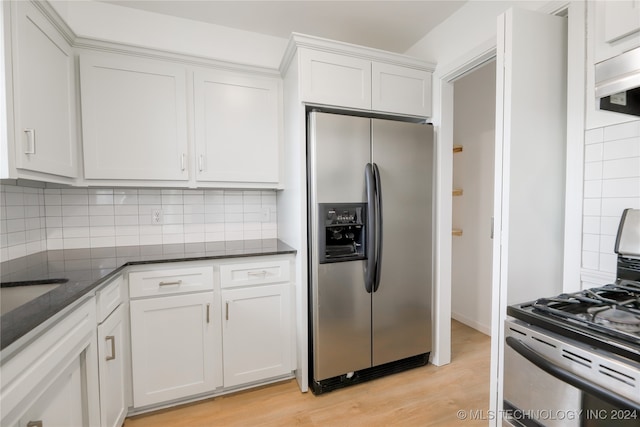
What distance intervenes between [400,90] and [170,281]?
1989mm

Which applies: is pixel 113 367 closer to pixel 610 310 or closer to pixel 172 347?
pixel 172 347

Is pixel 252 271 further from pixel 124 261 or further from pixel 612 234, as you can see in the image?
pixel 612 234

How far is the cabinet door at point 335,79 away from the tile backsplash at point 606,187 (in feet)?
4.06

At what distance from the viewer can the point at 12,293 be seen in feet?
4.15

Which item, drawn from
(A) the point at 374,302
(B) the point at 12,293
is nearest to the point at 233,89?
(B) the point at 12,293

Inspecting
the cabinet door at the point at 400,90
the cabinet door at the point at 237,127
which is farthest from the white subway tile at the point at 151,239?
the cabinet door at the point at 400,90

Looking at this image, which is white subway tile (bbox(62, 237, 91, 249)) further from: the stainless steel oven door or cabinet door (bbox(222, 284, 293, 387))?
the stainless steel oven door

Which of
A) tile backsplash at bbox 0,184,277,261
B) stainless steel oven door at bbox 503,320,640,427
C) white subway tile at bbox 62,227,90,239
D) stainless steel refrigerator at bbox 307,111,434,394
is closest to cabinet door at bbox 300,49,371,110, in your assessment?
stainless steel refrigerator at bbox 307,111,434,394

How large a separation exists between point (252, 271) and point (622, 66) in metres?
1.88

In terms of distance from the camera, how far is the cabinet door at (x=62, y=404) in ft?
3.02

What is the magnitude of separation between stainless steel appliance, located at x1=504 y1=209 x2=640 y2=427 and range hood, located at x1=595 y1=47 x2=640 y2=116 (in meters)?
0.47

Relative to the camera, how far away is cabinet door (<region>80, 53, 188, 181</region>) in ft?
5.94

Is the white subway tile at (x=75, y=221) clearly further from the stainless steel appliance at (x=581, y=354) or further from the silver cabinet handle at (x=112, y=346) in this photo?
the stainless steel appliance at (x=581, y=354)

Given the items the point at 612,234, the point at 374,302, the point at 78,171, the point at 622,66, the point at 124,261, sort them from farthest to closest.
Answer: the point at 374,302 → the point at 78,171 → the point at 124,261 → the point at 612,234 → the point at 622,66
